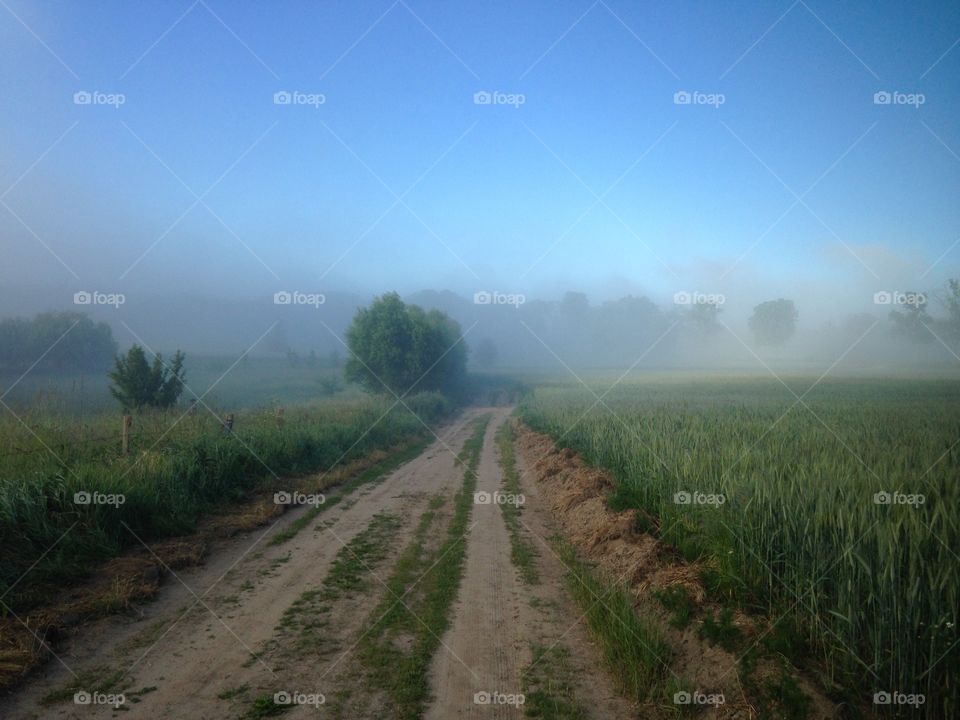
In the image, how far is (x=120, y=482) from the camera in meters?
9.07

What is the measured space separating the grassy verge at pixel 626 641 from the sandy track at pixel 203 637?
2.65m

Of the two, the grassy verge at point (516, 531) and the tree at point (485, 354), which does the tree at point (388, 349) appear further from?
the tree at point (485, 354)

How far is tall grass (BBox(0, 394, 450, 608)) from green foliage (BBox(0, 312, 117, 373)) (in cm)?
2503

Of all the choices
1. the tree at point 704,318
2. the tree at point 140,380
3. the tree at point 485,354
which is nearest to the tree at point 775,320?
the tree at point 704,318

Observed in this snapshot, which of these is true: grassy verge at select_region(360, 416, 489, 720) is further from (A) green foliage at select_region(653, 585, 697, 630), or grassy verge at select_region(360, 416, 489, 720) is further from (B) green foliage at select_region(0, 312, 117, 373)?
(B) green foliage at select_region(0, 312, 117, 373)

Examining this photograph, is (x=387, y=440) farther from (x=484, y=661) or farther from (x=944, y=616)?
(x=944, y=616)

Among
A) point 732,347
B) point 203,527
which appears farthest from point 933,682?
point 732,347

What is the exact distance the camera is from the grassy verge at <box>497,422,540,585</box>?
7.95m

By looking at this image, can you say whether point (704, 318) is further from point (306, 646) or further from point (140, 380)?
point (306, 646)

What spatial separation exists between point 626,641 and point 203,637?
13.9 ft

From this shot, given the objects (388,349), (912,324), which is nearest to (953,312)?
(912,324)

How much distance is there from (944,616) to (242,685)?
5.32 m

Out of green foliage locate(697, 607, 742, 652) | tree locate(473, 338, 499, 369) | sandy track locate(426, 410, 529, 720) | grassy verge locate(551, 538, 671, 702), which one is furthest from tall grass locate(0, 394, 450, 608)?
tree locate(473, 338, 499, 369)

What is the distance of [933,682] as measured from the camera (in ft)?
12.3
